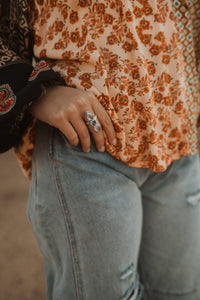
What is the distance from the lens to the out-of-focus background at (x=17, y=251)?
1439 mm

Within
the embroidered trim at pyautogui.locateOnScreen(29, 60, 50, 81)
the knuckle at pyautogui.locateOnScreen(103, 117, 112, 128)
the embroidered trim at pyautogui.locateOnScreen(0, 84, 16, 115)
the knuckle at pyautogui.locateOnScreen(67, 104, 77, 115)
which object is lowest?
the knuckle at pyautogui.locateOnScreen(103, 117, 112, 128)

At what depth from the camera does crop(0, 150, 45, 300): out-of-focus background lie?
1.44 metres

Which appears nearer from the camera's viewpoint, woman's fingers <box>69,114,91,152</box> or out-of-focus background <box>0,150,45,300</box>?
woman's fingers <box>69,114,91,152</box>

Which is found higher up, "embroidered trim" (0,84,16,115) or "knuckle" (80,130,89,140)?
"embroidered trim" (0,84,16,115)

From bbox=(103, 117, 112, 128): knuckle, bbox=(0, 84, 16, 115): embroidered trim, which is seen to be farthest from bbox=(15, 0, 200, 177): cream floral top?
bbox=(0, 84, 16, 115): embroidered trim

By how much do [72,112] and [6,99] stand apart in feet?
0.43

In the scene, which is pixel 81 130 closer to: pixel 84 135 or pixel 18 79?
pixel 84 135

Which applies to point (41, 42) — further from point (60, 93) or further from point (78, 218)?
point (78, 218)

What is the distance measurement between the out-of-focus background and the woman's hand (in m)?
1.17

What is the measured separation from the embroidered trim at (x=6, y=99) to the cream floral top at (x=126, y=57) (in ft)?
0.39

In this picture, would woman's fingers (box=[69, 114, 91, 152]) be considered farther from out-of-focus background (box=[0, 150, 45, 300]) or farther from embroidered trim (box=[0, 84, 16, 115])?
out-of-focus background (box=[0, 150, 45, 300])

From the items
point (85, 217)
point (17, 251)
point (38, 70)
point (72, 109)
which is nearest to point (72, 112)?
point (72, 109)

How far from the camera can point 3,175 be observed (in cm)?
262

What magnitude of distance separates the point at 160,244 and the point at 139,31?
59cm
